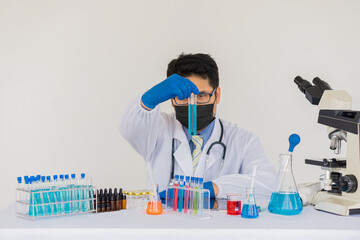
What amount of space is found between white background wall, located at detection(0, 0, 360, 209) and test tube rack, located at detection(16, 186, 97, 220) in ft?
6.19

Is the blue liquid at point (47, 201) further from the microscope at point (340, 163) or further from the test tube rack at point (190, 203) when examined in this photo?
the microscope at point (340, 163)

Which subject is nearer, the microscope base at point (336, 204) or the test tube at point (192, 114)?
the microscope base at point (336, 204)

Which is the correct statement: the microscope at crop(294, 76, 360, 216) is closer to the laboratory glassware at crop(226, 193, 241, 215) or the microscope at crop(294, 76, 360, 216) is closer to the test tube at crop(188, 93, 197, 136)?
the laboratory glassware at crop(226, 193, 241, 215)

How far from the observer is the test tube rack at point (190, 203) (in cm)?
156

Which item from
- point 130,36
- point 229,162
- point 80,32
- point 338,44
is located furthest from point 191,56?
point 338,44

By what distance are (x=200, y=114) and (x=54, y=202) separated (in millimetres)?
1138

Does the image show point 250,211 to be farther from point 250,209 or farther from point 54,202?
point 54,202

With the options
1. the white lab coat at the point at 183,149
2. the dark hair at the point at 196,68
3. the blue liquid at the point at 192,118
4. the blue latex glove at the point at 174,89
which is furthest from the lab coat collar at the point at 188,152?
the blue latex glove at the point at 174,89

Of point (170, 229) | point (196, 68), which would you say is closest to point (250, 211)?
point (170, 229)

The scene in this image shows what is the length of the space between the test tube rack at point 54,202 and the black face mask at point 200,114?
91 cm

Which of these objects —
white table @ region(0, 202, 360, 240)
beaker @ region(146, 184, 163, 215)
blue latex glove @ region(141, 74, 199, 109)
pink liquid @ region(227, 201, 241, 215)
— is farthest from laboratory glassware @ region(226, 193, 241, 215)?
blue latex glove @ region(141, 74, 199, 109)

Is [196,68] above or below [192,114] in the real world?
above

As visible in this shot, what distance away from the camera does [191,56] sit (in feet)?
8.36

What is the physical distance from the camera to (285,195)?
5.29 ft
